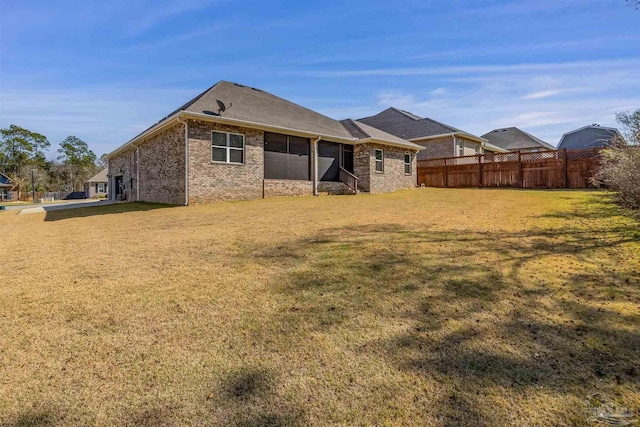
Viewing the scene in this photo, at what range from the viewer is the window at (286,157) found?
15586 mm

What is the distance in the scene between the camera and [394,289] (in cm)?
362

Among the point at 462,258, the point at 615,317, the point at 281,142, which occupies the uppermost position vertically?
the point at 281,142

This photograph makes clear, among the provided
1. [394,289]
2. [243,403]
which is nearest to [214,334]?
[243,403]

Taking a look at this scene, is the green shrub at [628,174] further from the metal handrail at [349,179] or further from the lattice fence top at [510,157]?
the metal handrail at [349,179]

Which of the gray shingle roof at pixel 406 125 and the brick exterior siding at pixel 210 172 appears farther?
the gray shingle roof at pixel 406 125

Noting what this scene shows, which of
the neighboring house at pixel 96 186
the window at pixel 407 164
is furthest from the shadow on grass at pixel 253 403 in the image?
the neighboring house at pixel 96 186

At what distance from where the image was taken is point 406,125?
87.7ft

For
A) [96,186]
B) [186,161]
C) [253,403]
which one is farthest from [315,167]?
[96,186]

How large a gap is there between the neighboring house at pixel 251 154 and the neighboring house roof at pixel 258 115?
48mm

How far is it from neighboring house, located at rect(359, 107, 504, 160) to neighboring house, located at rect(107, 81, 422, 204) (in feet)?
12.5

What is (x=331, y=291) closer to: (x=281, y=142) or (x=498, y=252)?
(x=498, y=252)

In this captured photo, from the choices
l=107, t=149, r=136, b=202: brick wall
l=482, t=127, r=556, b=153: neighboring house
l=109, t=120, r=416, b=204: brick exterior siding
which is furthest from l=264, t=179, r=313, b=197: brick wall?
l=482, t=127, r=556, b=153: neighboring house

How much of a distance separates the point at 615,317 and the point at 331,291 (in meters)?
2.71

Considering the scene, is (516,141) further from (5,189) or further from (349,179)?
(5,189)
